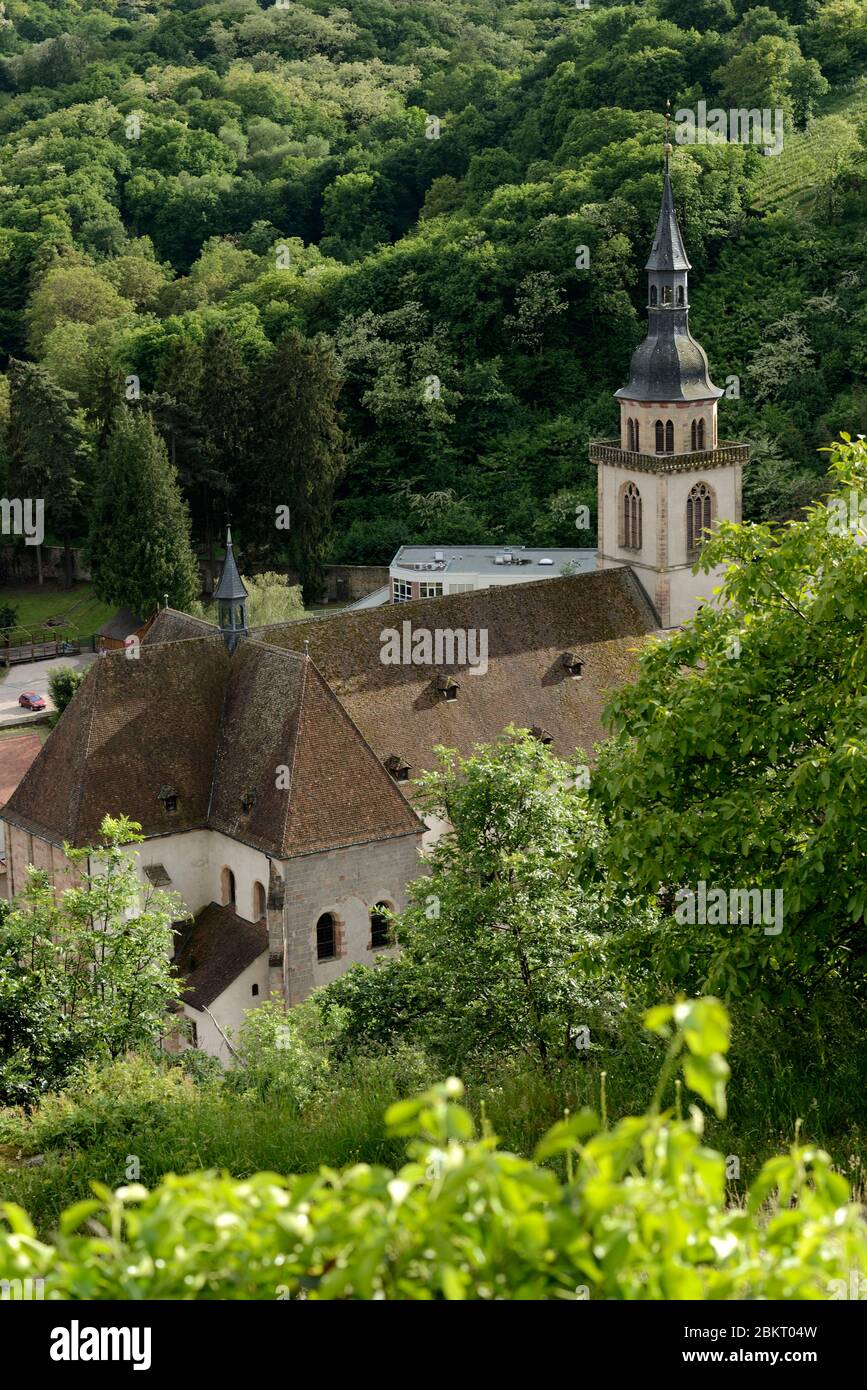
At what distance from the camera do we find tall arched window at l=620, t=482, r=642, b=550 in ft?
153

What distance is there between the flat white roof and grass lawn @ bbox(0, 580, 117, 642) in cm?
1346

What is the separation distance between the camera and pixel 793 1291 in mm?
6938

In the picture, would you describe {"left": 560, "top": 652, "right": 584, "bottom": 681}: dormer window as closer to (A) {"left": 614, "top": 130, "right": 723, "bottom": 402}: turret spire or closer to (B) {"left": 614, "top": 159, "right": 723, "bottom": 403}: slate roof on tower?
(B) {"left": 614, "top": 159, "right": 723, "bottom": 403}: slate roof on tower

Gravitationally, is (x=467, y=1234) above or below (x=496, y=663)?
below

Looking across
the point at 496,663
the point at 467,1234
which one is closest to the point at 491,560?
the point at 496,663

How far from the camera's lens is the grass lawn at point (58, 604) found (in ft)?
252

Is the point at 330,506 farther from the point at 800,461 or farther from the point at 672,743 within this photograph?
the point at 672,743

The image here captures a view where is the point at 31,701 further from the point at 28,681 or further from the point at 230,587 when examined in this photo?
the point at 230,587

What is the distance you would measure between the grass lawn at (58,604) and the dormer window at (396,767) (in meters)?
35.7

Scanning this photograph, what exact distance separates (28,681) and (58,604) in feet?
30.5

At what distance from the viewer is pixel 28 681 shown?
70188 millimetres

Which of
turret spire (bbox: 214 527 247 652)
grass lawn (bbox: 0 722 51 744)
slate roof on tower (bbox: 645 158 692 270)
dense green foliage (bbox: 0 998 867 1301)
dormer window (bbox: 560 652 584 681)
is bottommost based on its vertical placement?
dense green foliage (bbox: 0 998 867 1301)

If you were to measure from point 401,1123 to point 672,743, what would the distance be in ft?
44.9

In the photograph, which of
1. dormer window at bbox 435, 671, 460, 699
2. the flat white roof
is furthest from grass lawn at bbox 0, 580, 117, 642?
dormer window at bbox 435, 671, 460, 699
